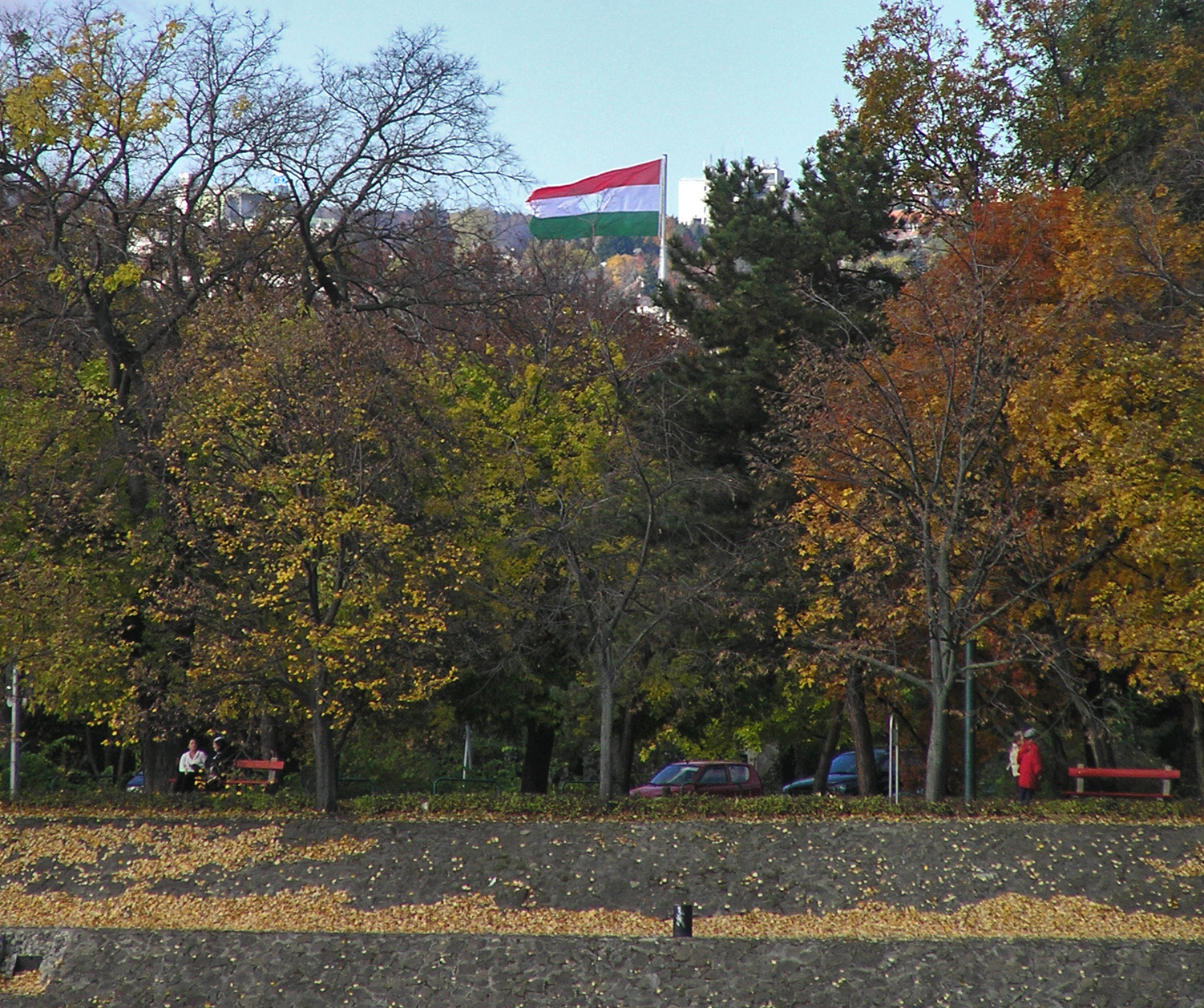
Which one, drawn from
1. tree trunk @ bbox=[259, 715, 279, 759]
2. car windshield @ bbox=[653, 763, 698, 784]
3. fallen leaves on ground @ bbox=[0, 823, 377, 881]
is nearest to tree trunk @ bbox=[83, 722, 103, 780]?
tree trunk @ bbox=[259, 715, 279, 759]

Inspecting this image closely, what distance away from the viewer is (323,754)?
65.8 feet

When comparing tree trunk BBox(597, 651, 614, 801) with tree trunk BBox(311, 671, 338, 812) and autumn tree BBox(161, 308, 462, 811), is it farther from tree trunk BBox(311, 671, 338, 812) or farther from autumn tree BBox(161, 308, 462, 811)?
tree trunk BBox(311, 671, 338, 812)

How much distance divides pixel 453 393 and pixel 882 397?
7840 millimetres

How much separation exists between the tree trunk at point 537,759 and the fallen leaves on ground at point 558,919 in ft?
30.7

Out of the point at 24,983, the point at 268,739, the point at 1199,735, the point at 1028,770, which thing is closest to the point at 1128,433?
the point at 1028,770

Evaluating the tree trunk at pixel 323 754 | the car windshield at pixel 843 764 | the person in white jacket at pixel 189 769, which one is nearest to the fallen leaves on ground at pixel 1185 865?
the tree trunk at pixel 323 754

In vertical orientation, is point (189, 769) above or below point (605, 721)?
below

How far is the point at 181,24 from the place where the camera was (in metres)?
22.6

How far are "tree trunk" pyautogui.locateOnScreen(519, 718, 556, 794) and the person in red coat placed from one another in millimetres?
9636

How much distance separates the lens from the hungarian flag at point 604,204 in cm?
3262

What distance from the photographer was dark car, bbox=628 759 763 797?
29078 millimetres

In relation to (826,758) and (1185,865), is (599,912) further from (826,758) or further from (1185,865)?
(826,758)

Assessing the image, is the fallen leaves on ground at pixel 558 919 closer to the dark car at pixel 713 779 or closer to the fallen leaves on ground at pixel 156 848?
the fallen leaves on ground at pixel 156 848

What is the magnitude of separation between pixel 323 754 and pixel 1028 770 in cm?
1104
